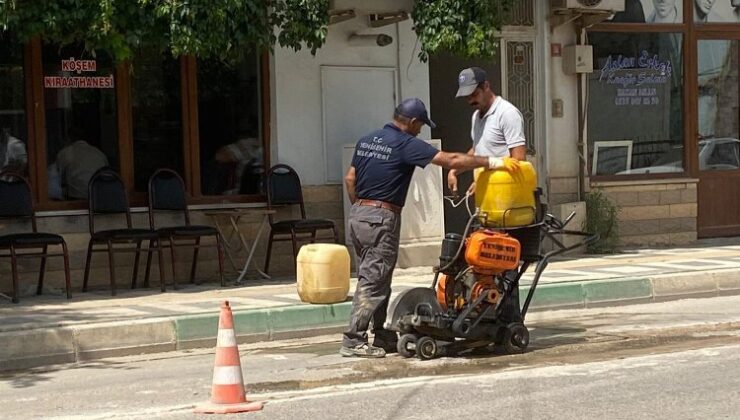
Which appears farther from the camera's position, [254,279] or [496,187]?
[254,279]

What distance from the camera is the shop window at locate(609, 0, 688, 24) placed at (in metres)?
15.8

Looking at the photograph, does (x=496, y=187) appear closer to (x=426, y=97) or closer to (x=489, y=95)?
(x=489, y=95)

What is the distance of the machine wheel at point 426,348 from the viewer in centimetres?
852

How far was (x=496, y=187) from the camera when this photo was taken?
8.34 m

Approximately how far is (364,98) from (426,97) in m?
0.84

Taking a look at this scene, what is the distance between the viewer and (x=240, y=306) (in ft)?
36.0

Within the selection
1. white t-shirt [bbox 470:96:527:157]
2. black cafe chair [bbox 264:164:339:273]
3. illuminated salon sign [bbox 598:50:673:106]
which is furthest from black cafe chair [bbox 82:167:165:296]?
illuminated salon sign [bbox 598:50:673:106]

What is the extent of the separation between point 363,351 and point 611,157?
804 cm

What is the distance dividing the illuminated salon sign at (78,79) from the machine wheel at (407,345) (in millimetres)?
5622

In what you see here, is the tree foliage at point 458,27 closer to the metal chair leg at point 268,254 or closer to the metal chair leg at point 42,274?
the metal chair leg at point 268,254

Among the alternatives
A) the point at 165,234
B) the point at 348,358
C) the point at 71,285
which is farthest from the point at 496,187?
the point at 71,285

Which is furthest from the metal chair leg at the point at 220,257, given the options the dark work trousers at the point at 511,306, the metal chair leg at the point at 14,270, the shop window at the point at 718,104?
the shop window at the point at 718,104

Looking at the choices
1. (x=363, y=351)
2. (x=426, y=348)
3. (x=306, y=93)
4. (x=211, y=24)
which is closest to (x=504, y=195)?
(x=426, y=348)

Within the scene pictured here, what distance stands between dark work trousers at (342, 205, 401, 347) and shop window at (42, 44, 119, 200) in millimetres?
4944
